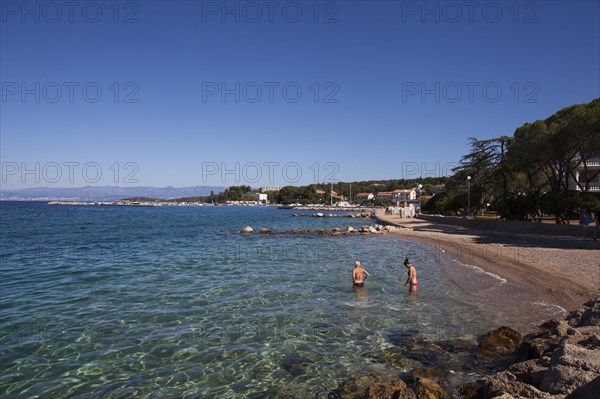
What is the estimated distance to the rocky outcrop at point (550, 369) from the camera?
448cm

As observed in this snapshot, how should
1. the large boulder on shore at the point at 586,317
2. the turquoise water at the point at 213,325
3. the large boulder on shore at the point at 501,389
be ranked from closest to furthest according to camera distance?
the large boulder on shore at the point at 501,389 < the turquoise water at the point at 213,325 < the large boulder on shore at the point at 586,317

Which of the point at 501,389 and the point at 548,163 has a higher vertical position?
the point at 548,163

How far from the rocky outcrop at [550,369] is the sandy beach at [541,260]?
4.66 metres

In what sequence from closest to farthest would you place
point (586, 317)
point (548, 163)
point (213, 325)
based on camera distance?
point (586, 317) < point (213, 325) < point (548, 163)

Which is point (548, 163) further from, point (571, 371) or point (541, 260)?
point (571, 371)

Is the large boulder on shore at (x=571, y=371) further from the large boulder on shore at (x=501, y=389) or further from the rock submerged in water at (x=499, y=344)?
the rock submerged in water at (x=499, y=344)

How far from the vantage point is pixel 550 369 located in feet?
16.3

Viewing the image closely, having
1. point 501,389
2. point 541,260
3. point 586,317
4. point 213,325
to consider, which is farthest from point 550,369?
point 541,260

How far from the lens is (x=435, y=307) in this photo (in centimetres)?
1182

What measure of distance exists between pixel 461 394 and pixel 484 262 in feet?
50.5

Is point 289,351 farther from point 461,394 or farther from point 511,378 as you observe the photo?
point 511,378

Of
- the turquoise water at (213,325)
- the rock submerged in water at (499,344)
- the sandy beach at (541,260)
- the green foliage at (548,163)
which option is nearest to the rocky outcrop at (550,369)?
the rock submerged in water at (499,344)

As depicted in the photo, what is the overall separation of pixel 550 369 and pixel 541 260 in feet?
51.8

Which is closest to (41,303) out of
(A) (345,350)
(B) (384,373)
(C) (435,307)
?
(A) (345,350)
